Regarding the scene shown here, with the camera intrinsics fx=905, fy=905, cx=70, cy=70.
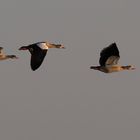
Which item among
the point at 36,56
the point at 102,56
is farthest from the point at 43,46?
the point at 102,56

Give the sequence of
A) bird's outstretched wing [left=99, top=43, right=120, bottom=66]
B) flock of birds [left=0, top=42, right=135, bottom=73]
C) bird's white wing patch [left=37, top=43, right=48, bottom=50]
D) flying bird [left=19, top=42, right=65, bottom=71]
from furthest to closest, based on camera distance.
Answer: bird's white wing patch [left=37, top=43, right=48, bottom=50], flying bird [left=19, top=42, right=65, bottom=71], flock of birds [left=0, top=42, right=135, bottom=73], bird's outstretched wing [left=99, top=43, right=120, bottom=66]

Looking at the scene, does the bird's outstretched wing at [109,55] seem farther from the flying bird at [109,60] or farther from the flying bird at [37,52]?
the flying bird at [37,52]

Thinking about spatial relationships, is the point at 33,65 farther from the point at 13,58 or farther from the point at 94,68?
the point at 13,58

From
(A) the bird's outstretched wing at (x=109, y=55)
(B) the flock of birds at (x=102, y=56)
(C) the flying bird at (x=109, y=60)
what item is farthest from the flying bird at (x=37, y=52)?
(A) the bird's outstretched wing at (x=109, y=55)

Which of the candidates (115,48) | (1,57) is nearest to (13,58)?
(1,57)

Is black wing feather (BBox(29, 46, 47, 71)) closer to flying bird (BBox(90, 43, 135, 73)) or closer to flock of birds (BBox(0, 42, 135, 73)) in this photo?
flock of birds (BBox(0, 42, 135, 73))

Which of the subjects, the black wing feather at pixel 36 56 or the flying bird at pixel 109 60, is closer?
the flying bird at pixel 109 60

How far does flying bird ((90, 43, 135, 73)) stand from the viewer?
61750 mm

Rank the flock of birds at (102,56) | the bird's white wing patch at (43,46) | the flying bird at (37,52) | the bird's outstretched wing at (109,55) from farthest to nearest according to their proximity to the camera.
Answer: the bird's white wing patch at (43,46)
the flying bird at (37,52)
the flock of birds at (102,56)
the bird's outstretched wing at (109,55)

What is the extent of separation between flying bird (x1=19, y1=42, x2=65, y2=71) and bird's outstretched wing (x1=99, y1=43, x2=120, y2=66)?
4123mm

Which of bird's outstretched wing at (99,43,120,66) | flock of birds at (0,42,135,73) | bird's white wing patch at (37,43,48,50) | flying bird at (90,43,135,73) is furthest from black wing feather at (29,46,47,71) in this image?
bird's outstretched wing at (99,43,120,66)

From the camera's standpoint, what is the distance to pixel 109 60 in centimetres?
6325

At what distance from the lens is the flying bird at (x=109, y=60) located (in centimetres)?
6175

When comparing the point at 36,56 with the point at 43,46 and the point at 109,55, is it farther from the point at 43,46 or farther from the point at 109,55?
the point at 109,55
